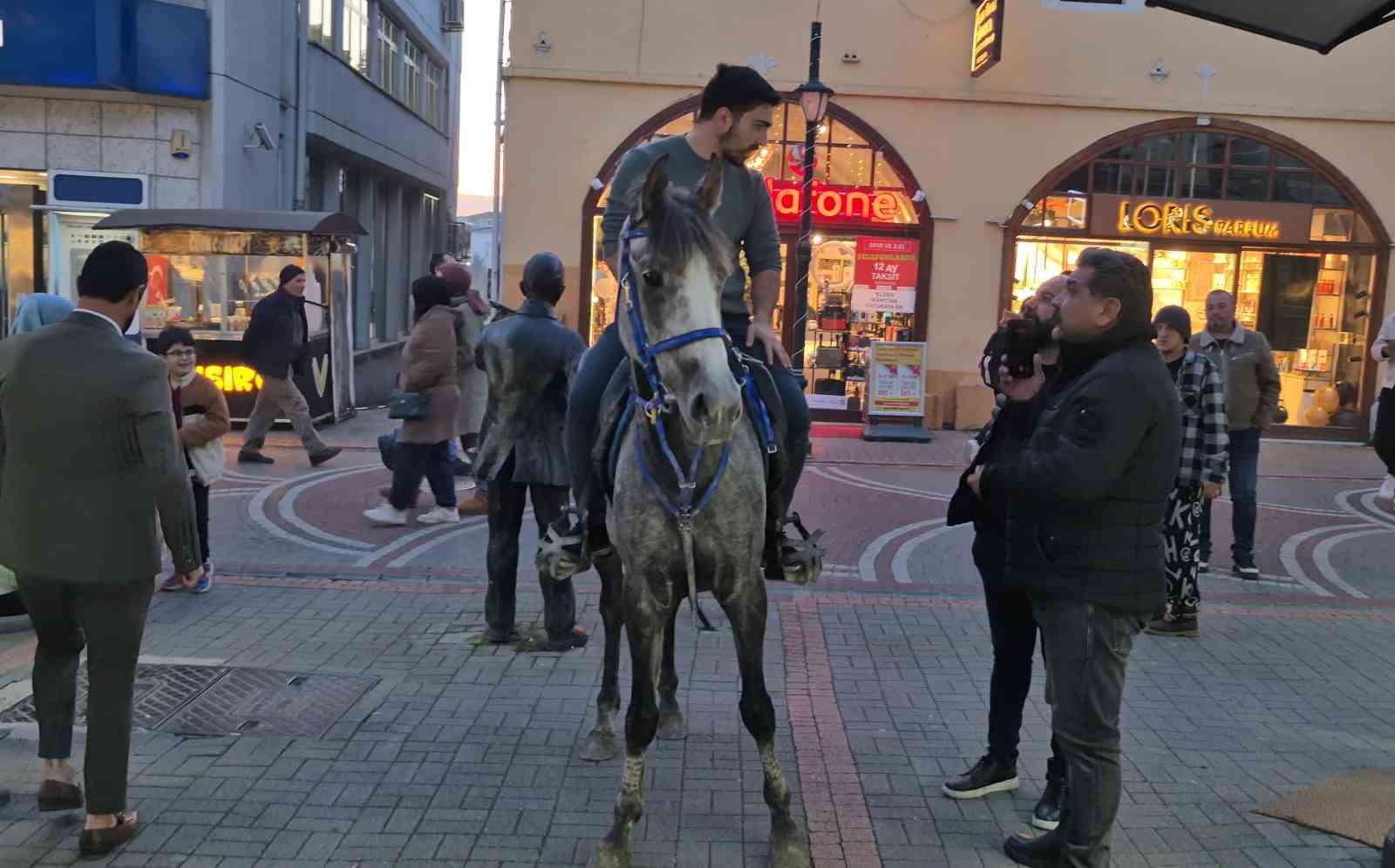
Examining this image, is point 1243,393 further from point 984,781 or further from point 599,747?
point 599,747

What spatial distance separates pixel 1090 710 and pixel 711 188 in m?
2.20

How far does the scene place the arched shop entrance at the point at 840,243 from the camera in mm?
17094

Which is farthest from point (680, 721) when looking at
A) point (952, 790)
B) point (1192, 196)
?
point (1192, 196)

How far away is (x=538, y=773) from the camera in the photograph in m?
5.09

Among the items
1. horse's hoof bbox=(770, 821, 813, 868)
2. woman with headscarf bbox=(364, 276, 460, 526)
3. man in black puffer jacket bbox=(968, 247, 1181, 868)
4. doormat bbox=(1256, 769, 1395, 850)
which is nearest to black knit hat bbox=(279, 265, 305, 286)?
woman with headscarf bbox=(364, 276, 460, 526)

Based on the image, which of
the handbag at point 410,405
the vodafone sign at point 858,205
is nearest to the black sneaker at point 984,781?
the handbag at point 410,405

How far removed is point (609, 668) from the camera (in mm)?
5539

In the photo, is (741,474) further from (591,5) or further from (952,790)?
(591,5)

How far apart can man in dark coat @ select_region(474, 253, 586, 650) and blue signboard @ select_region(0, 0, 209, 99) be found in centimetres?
1169

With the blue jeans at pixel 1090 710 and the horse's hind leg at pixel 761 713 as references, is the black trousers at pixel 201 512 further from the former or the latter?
the blue jeans at pixel 1090 710

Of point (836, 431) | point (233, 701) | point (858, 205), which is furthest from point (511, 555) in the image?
point (858, 205)

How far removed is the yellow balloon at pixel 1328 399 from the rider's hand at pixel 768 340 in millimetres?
15690

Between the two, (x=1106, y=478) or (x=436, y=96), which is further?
(x=436, y=96)

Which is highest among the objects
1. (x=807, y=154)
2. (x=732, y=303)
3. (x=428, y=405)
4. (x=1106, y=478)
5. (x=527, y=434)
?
(x=807, y=154)
